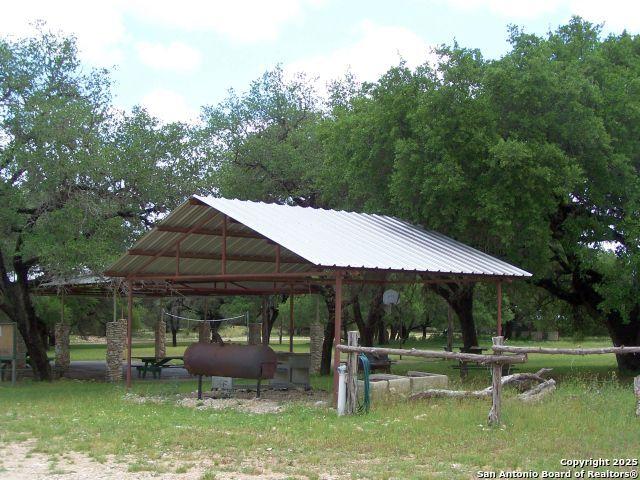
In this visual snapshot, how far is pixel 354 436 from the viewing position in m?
10.4

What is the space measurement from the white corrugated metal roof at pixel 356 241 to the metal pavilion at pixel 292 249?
0.02 meters

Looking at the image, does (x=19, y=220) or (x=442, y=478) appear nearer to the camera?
(x=442, y=478)

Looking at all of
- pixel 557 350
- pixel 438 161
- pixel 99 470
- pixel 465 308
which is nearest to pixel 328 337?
pixel 465 308

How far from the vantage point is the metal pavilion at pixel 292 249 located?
13.9 metres

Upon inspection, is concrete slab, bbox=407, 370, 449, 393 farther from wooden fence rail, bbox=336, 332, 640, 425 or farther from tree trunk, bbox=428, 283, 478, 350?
tree trunk, bbox=428, 283, 478, 350

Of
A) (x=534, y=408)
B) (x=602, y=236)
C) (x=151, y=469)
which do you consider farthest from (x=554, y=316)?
(x=151, y=469)

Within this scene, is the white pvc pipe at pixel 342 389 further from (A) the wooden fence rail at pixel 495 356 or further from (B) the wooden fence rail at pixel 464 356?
(B) the wooden fence rail at pixel 464 356

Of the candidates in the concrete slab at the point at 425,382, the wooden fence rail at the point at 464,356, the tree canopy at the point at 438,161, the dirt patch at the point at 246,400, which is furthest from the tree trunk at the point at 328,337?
the wooden fence rail at the point at 464,356

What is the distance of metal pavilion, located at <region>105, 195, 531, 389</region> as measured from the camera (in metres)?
13.9

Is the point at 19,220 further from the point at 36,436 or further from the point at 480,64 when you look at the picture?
the point at 480,64

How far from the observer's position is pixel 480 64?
67.6 ft

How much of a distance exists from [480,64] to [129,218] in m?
10.6

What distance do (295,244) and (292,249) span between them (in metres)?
0.44

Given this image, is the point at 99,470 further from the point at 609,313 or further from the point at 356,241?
the point at 609,313
